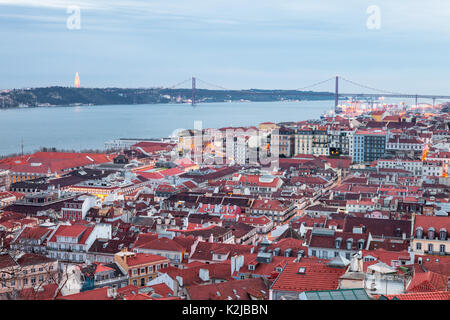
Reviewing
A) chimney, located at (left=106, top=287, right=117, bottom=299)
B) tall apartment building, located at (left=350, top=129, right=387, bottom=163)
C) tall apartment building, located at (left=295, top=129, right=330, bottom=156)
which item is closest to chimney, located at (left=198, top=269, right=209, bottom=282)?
chimney, located at (left=106, top=287, right=117, bottom=299)

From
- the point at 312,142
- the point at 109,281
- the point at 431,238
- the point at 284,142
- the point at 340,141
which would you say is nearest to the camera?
the point at 109,281

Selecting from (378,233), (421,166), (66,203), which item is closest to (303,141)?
(421,166)

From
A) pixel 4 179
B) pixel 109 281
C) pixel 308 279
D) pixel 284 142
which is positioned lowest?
pixel 4 179

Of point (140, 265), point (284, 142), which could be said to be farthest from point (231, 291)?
point (284, 142)

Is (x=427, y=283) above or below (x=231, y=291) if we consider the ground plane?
above

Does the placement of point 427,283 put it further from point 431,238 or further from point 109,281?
point 109,281

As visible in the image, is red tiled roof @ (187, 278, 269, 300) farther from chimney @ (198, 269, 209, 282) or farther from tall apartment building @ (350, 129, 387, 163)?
tall apartment building @ (350, 129, 387, 163)

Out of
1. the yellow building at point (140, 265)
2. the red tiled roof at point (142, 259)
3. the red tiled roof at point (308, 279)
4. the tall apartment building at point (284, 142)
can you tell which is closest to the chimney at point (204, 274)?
the yellow building at point (140, 265)
